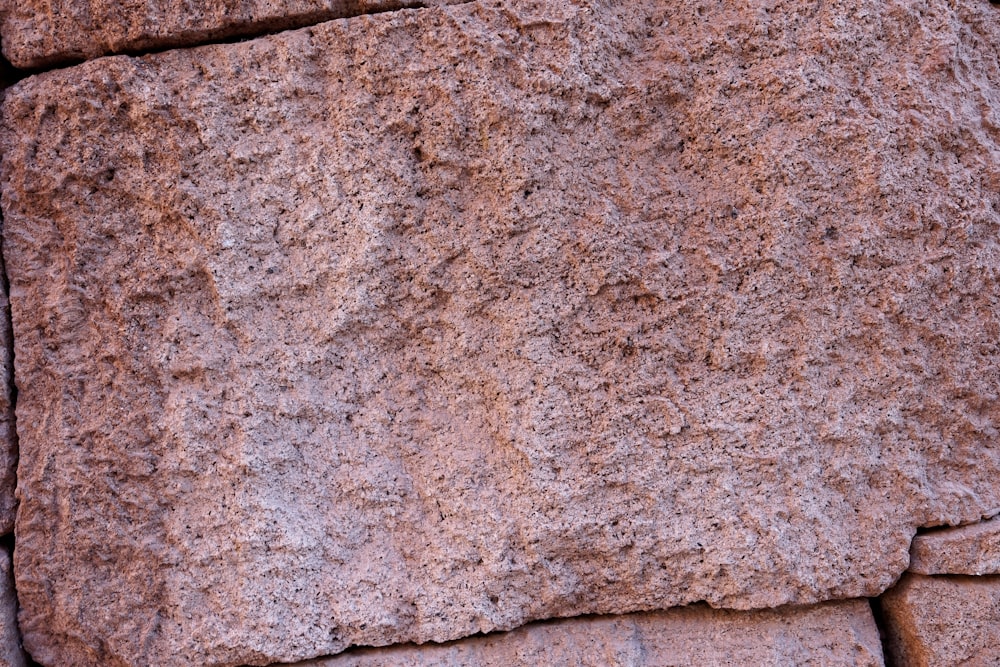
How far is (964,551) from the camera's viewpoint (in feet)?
3.37

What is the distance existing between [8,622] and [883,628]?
1.36 meters

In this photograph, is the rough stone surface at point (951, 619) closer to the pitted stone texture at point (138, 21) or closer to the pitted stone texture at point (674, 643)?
the pitted stone texture at point (674, 643)

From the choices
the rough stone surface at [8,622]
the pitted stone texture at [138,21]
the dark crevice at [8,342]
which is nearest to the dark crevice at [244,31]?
the pitted stone texture at [138,21]

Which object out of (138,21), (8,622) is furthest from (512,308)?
(8,622)

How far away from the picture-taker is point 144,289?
1.03 m

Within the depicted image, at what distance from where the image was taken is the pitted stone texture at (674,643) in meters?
1.04

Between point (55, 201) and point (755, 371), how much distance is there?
1076 mm

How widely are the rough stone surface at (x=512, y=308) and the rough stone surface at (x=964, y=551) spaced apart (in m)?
0.03

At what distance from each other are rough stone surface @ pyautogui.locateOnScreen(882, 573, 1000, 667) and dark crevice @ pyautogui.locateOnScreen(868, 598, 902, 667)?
0.10ft

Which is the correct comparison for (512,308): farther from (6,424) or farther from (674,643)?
(6,424)

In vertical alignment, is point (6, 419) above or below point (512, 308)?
below

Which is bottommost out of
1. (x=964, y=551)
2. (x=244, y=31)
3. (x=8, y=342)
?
(x=964, y=551)

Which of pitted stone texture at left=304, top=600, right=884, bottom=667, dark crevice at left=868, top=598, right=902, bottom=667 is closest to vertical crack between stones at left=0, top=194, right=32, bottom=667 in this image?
pitted stone texture at left=304, top=600, right=884, bottom=667

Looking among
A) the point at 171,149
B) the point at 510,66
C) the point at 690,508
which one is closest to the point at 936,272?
the point at 690,508
